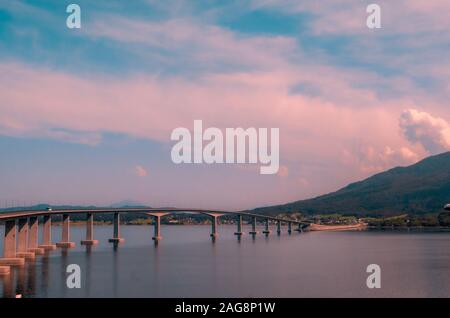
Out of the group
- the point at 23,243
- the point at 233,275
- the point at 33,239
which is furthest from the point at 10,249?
the point at 233,275

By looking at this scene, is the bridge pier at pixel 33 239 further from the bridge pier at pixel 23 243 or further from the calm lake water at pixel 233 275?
the calm lake water at pixel 233 275

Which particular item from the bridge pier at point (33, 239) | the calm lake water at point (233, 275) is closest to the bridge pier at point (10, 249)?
the calm lake water at point (233, 275)

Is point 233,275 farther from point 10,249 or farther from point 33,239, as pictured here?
point 33,239

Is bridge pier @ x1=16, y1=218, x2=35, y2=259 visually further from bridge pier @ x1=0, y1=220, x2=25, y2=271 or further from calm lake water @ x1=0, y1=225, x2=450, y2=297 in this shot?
bridge pier @ x1=0, y1=220, x2=25, y2=271

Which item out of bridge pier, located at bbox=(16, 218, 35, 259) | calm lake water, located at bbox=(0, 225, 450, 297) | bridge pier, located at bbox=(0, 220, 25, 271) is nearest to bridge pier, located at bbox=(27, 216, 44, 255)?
bridge pier, located at bbox=(16, 218, 35, 259)
